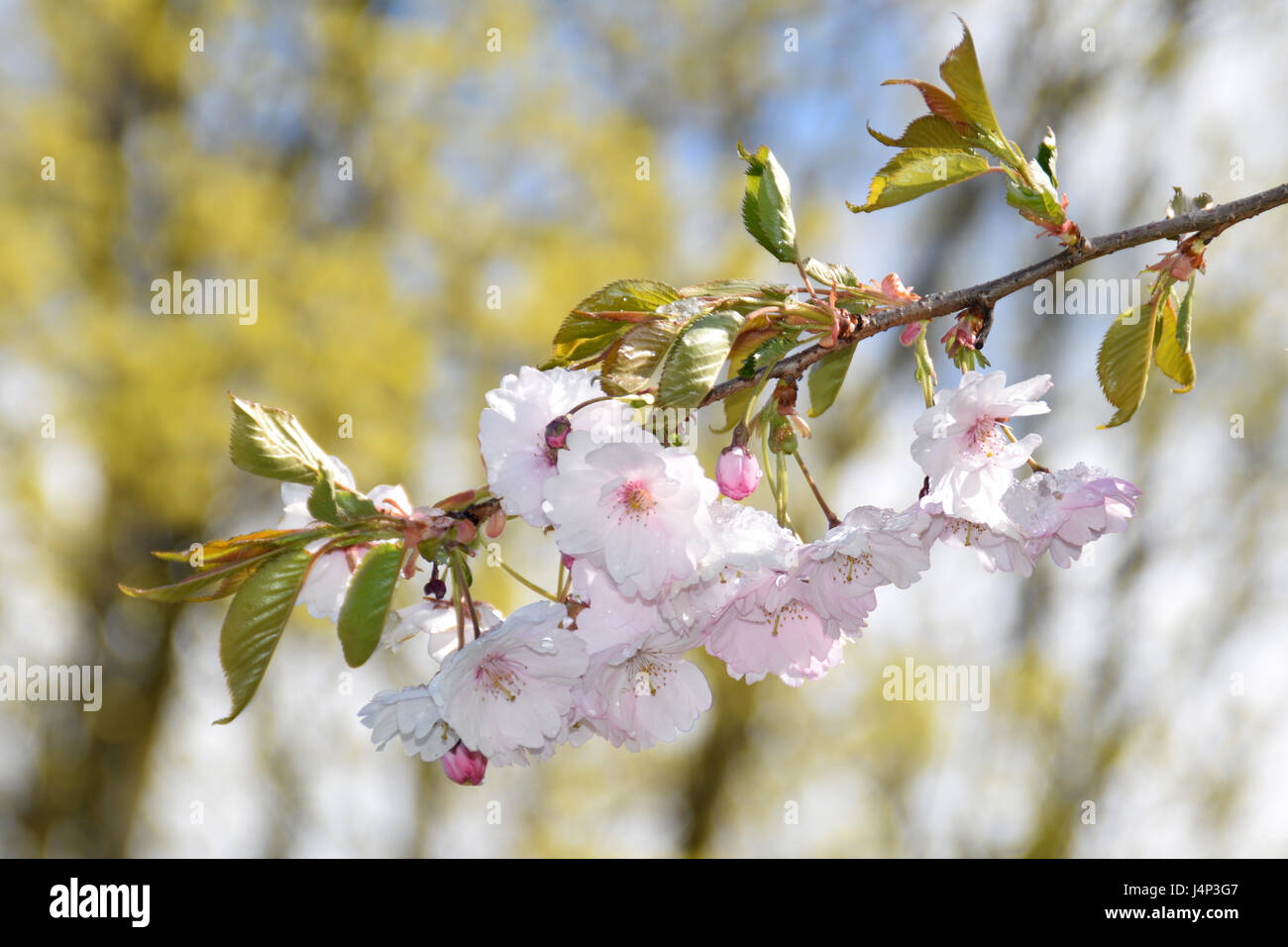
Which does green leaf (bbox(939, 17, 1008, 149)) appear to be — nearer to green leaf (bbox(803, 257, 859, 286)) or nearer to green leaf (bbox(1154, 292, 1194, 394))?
green leaf (bbox(803, 257, 859, 286))

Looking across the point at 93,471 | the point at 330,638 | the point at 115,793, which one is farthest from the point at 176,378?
the point at 115,793

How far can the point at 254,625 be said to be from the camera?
777 millimetres

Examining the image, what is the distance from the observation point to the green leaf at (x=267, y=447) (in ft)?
2.56

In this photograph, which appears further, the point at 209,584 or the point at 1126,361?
the point at 1126,361

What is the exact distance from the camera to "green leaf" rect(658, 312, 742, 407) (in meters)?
0.71

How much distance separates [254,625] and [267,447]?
14 cm

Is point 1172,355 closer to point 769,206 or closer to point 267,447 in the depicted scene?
point 769,206

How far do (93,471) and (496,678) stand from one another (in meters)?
5.26

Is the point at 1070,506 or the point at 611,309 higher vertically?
the point at 611,309

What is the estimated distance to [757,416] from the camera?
0.92m

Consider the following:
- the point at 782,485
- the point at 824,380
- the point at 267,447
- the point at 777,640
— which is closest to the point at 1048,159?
the point at 824,380

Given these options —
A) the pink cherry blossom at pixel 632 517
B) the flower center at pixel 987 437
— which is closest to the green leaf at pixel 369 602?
the pink cherry blossom at pixel 632 517

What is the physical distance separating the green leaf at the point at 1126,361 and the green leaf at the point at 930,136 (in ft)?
0.95

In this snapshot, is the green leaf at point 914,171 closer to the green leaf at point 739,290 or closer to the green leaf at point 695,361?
the green leaf at point 739,290
